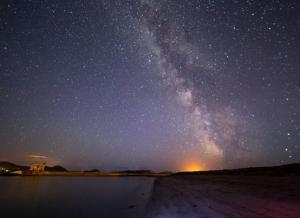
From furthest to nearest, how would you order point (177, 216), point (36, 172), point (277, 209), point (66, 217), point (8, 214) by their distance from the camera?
1. point (36, 172)
2. point (8, 214)
3. point (66, 217)
4. point (177, 216)
5. point (277, 209)

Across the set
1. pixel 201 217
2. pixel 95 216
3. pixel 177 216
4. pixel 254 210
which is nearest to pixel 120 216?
pixel 95 216

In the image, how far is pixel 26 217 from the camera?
784 inches

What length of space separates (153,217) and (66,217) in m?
9.06

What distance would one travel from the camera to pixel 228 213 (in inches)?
468

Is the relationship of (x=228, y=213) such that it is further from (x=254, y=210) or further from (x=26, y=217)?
(x=26, y=217)

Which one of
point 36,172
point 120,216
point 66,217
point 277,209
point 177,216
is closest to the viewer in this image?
point 277,209

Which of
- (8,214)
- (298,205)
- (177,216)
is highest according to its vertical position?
(298,205)

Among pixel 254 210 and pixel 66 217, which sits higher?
pixel 254 210

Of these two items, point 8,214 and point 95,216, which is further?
point 8,214

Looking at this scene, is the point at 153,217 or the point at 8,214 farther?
the point at 8,214

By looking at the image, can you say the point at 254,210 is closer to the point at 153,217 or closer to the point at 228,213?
the point at 228,213

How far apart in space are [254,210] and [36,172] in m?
188

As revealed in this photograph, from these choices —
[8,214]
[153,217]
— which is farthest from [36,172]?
[153,217]

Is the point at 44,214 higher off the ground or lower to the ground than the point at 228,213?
lower
